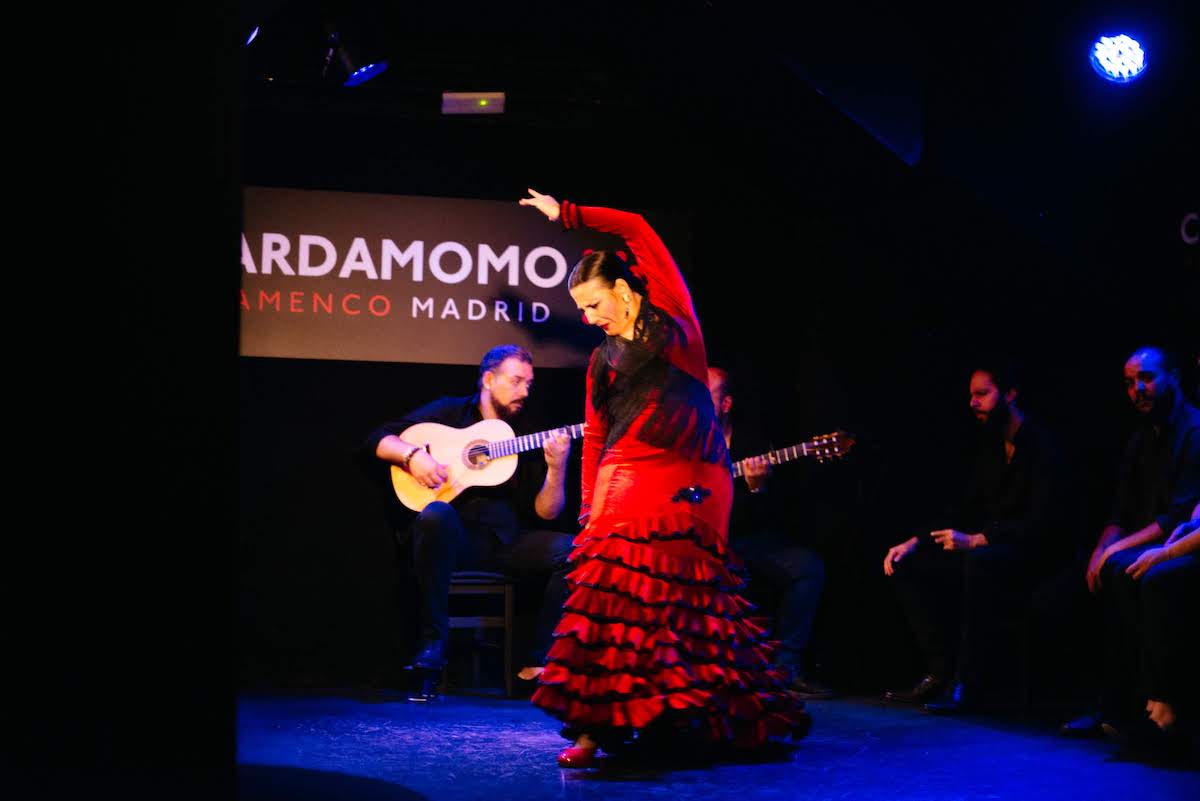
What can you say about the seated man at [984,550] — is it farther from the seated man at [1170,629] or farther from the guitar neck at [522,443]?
the guitar neck at [522,443]

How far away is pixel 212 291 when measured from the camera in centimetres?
179

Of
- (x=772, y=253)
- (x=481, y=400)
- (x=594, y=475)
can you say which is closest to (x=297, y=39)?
(x=481, y=400)

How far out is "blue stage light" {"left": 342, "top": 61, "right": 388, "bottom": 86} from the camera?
17.1 feet

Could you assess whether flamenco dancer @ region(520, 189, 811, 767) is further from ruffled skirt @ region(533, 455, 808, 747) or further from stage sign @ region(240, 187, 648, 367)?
stage sign @ region(240, 187, 648, 367)

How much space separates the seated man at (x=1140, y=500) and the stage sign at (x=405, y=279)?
2565 millimetres

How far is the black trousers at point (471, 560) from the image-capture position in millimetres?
5254

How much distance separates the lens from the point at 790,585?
548 centimetres

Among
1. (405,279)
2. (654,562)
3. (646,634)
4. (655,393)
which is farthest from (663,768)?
(405,279)

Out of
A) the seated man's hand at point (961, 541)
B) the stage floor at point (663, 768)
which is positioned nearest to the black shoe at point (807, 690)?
the stage floor at point (663, 768)

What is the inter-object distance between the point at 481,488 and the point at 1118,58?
334 centimetres

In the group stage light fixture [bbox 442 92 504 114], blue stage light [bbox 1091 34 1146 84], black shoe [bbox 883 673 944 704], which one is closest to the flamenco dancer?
black shoe [bbox 883 673 944 704]

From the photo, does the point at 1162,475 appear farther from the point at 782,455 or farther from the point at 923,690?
the point at 782,455

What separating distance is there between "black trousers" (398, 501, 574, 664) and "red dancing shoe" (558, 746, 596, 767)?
5.27 feet

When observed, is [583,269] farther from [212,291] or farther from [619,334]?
[212,291]
